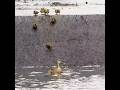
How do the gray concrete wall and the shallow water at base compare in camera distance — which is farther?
the gray concrete wall

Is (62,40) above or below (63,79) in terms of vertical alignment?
above

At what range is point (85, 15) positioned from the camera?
11578 mm

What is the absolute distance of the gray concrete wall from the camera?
437 inches

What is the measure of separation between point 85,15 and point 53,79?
9.61 feet

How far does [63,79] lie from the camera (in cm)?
920

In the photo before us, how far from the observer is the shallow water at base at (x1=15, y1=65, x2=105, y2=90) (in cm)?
839

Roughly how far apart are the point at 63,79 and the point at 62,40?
2268 mm

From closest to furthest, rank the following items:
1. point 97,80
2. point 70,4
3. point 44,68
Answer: point 97,80 → point 44,68 → point 70,4

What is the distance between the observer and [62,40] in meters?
11.3

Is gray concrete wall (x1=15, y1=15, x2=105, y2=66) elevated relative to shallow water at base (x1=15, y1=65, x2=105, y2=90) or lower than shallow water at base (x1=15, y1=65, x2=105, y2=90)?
elevated

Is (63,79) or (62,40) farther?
(62,40)

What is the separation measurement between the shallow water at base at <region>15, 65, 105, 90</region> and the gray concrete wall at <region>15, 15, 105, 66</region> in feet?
1.15
